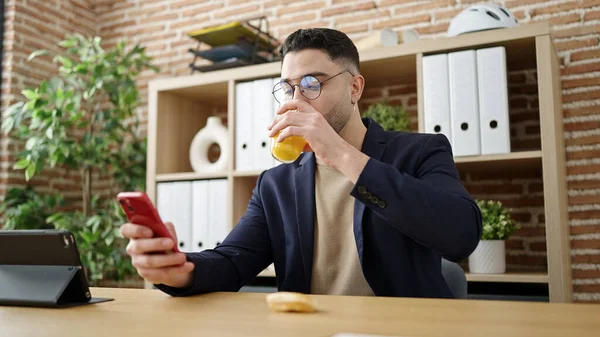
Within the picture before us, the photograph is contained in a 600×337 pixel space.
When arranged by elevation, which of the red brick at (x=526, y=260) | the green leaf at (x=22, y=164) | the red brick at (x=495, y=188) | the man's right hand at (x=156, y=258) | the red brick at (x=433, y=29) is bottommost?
the red brick at (x=526, y=260)

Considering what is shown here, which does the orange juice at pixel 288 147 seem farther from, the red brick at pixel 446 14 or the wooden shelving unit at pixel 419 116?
the red brick at pixel 446 14

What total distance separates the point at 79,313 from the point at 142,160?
248 cm

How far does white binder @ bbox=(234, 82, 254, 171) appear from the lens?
279 cm

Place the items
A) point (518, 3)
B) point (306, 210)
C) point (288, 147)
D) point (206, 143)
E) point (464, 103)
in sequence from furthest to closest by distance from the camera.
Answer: point (206, 143) < point (518, 3) < point (464, 103) < point (306, 210) < point (288, 147)

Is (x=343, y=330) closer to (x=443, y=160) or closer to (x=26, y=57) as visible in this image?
(x=443, y=160)

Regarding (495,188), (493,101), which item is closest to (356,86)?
(493,101)

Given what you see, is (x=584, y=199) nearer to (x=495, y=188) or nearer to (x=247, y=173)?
(x=495, y=188)

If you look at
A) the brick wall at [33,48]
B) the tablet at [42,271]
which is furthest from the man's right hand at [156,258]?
the brick wall at [33,48]

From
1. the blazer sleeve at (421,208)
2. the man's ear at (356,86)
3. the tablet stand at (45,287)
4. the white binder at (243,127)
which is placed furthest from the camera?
the white binder at (243,127)

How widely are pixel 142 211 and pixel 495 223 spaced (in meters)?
1.70

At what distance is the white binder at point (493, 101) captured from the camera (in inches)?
90.4

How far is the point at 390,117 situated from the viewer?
8.45 ft

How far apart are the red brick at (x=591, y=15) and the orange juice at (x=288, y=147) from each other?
1.84 metres

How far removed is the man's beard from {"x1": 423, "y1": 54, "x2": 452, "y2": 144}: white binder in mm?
809
